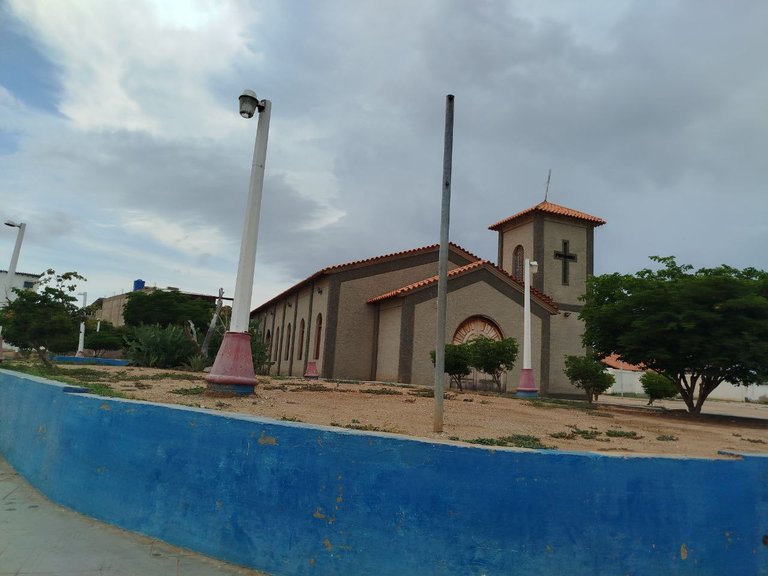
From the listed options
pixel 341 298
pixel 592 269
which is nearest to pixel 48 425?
pixel 341 298

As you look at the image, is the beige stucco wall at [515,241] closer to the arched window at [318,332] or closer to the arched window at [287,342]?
the arched window at [318,332]

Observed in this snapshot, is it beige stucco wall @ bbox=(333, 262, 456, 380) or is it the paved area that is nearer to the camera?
the paved area

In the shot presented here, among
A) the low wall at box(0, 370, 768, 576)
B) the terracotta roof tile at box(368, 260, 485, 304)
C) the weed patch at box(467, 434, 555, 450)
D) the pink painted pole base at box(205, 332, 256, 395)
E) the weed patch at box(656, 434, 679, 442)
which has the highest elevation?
the terracotta roof tile at box(368, 260, 485, 304)

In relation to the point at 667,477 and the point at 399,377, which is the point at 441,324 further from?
the point at 399,377

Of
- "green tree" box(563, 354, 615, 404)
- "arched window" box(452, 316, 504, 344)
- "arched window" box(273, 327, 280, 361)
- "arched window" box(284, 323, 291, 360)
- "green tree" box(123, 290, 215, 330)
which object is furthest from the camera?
"green tree" box(123, 290, 215, 330)

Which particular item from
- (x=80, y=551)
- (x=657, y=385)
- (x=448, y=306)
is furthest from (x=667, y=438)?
(x=657, y=385)

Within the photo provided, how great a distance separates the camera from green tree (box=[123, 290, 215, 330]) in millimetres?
45344

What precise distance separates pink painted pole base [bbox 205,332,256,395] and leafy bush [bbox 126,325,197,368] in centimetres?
1098

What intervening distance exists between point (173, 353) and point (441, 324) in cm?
1575

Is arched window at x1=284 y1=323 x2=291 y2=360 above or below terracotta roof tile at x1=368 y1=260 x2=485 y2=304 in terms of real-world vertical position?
below

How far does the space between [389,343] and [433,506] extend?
20278 millimetres

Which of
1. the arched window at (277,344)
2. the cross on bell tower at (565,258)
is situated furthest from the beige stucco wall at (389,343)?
the arched window at (277,344)

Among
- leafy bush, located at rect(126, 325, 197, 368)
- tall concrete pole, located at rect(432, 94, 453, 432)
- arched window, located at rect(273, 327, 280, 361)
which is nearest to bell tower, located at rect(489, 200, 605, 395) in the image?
arched window, located at rect(273, 327, 280, 361)

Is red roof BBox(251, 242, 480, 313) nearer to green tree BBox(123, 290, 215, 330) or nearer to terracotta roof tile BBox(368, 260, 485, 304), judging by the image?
terracotta roof tile BBox(368, 260, 485, 304)
